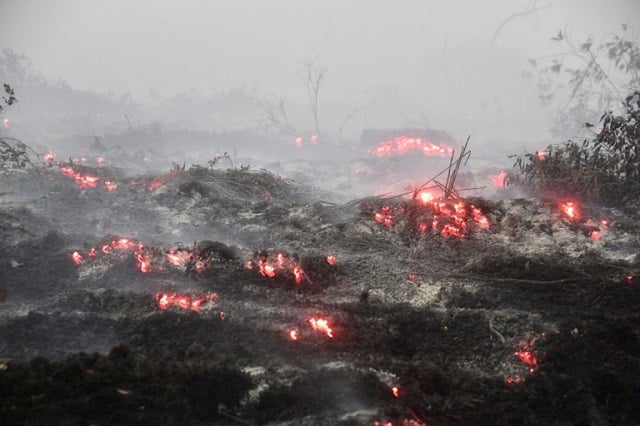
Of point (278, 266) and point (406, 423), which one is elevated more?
point (278, 266)

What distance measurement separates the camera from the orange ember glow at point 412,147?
2338 cm

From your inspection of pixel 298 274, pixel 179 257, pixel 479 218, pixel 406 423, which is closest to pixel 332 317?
pixel 298 274

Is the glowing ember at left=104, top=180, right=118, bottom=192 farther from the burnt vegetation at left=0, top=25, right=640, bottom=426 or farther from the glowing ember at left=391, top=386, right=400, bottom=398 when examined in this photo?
the glowing ember at left=391, top=386, right=400, bottom=398

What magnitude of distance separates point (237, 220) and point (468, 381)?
6519 mm

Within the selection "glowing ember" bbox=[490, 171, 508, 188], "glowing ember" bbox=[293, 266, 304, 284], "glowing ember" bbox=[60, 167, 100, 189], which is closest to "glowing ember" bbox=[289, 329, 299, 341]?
"glowing ember" bbox=[293, 266, 304, 284]

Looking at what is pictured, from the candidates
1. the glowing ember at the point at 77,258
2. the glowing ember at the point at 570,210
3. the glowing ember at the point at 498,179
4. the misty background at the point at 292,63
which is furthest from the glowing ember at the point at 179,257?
the misty background at the point at 292,63

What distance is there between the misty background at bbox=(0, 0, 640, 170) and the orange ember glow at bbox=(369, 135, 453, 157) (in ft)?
13.9

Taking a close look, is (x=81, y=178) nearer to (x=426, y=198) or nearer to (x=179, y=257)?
(x=179, y=257)

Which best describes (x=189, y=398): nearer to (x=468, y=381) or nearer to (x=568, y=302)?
(x=468, y=381)

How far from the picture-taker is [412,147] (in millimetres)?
23484

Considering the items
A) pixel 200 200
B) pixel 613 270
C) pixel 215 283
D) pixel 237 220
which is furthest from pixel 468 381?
pixel 200 200

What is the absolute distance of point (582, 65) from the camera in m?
72.6

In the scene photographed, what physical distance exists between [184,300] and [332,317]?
7.03 ft

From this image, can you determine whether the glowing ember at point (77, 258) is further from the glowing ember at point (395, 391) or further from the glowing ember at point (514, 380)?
the glowing ember at point (514, 380)
